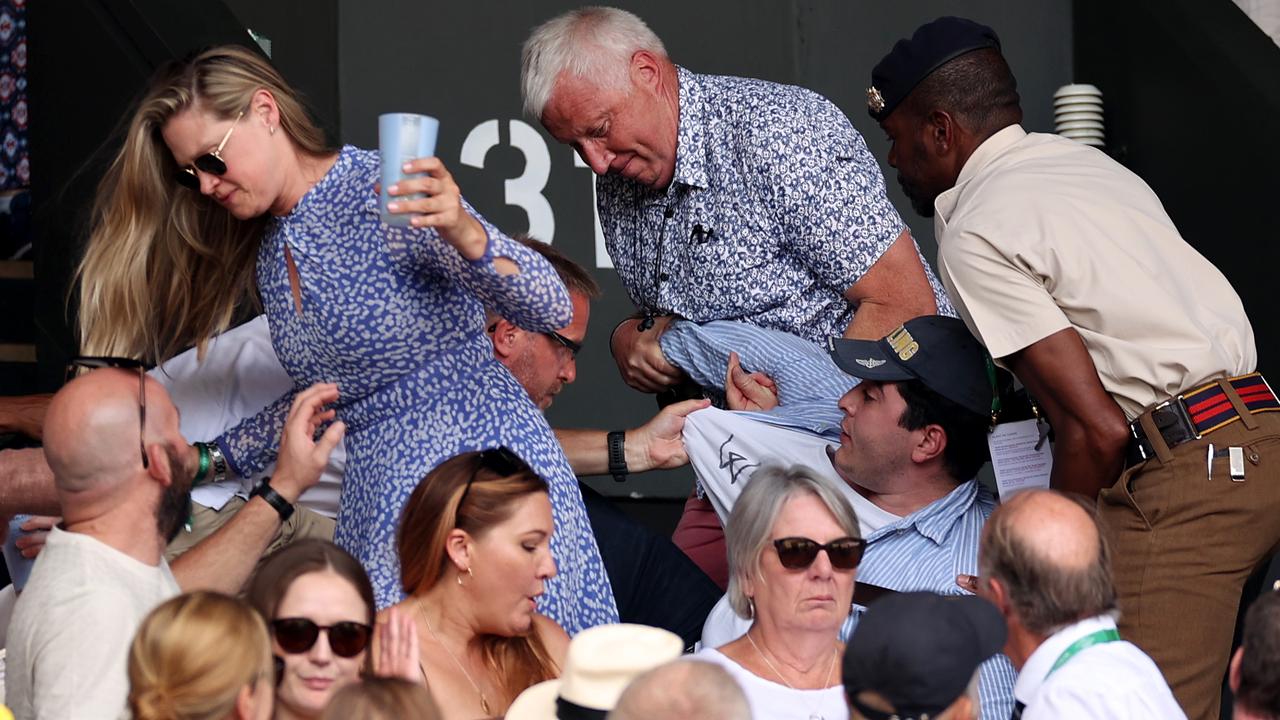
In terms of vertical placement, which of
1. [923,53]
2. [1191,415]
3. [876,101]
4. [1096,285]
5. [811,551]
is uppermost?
[923,53]

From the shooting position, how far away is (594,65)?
3.86m

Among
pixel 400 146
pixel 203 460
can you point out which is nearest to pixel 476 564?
pixel 400 146

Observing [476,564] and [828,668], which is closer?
[476,564]

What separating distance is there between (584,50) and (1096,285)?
4.22 feet

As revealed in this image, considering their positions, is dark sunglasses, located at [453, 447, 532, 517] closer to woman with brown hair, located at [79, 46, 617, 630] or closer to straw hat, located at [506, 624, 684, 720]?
woman with brown hair, located at [79, 46, 617, 630]

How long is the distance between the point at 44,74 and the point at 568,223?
202 cm

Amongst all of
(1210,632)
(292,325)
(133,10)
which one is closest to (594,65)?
(292,325)

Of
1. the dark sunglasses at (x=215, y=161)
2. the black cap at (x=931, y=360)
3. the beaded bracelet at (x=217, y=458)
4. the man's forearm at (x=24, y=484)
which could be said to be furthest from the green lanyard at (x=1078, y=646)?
the man's forearm at (x=24, y=484)

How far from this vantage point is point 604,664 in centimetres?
252

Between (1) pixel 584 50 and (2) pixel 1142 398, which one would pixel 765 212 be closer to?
(1) pixel 584 50

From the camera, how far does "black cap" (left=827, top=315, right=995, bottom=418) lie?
3.78 metres

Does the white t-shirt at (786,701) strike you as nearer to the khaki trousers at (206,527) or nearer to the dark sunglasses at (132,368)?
the dark sunglasses at (132,368)

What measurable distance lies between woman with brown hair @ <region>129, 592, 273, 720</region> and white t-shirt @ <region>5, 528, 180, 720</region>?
0.27 metres

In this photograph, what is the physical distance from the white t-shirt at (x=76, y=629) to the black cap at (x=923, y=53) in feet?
6.53
